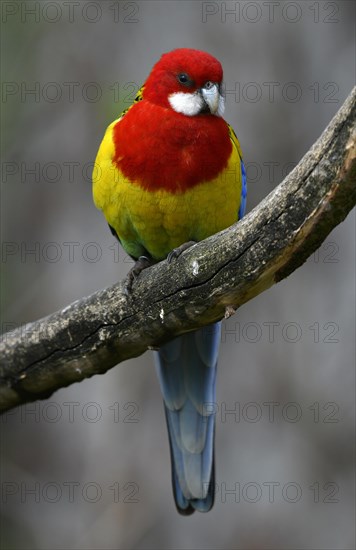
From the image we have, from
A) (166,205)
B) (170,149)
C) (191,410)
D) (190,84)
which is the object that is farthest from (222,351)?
(190,84)

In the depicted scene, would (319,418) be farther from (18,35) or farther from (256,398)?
(18,35)

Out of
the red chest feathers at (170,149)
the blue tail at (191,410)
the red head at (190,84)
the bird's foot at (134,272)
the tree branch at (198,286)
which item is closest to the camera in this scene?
the tree branch at (198,286)

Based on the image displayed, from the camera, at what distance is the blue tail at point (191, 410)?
11.8ft

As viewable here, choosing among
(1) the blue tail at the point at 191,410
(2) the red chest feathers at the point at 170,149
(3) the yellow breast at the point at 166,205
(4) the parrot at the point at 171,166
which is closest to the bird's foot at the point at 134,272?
(4) the parrot at the point at 171,166

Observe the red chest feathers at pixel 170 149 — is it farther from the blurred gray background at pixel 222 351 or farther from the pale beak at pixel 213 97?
the blurred gray background at pixel 222 351

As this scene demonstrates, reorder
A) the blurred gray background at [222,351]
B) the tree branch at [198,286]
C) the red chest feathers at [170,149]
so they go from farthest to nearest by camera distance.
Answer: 1. the blurred gray background at [222,351]
2. the red chest feathers at [170,149]
3. the tree branch at [198,286]

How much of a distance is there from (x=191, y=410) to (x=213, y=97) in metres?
1.38

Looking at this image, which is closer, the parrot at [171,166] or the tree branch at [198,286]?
the tree branch at [198,286]

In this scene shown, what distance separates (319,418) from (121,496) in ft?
3.68

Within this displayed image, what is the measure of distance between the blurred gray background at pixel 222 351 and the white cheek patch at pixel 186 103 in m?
0.83

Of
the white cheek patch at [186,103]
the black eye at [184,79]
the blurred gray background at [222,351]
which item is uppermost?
the black eye at [184,79]

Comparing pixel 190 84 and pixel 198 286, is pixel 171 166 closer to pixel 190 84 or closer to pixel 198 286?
pixel 190 84

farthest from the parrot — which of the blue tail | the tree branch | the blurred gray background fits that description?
the blurred gray background

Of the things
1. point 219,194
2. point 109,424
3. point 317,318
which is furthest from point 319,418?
point 219,194
